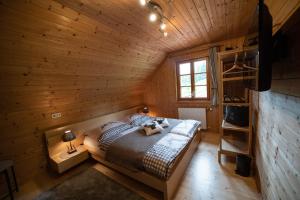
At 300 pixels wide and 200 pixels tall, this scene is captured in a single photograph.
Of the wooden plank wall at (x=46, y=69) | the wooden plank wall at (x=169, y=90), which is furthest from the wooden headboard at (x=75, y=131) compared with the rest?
the wooden plank wall at (x=169, y=90)

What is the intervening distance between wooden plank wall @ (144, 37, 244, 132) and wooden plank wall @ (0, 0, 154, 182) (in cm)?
117

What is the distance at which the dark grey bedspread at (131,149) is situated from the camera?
206cm

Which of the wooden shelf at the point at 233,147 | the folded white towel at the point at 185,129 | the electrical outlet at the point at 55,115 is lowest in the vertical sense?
the wooden shelf at the point at 233,147

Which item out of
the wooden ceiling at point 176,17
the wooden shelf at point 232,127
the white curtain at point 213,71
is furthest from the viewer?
the white curtain at point 213,71

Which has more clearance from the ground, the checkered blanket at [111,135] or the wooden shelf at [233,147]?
the checkered blanket at [111,135]

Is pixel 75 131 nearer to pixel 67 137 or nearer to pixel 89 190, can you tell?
pixel 67 137

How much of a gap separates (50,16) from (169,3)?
1.45 meters

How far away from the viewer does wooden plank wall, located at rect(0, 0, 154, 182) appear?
1578mm

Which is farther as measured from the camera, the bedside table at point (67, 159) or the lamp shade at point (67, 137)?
the lamp shade at point (67, 137)

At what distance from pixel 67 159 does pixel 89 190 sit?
0.78m

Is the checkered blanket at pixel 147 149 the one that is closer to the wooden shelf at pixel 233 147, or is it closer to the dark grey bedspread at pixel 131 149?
the dark grey bedspread at pixel 131 149

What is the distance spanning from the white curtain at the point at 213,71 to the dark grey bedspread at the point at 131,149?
185 centimetres

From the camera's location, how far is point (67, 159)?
251cm

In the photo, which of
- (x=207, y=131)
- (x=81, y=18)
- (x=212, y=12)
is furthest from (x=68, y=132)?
(x=207, y=131)
